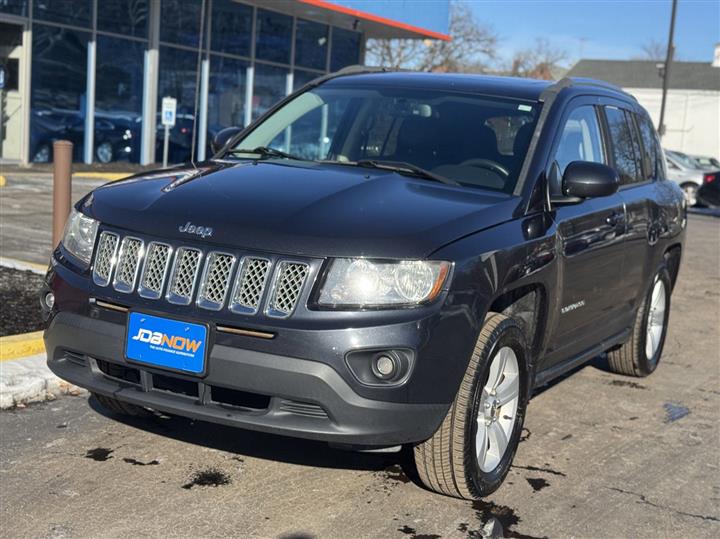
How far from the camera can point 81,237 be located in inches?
164

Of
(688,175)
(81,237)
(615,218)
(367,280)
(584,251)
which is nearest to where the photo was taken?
(367,280)

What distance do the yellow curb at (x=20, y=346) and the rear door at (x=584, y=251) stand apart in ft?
9.46

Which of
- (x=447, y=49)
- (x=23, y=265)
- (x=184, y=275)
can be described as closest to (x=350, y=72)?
(x=184, y=275)

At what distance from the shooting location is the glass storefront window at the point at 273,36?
79.7 feet

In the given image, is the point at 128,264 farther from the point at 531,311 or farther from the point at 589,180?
the point at 589,180

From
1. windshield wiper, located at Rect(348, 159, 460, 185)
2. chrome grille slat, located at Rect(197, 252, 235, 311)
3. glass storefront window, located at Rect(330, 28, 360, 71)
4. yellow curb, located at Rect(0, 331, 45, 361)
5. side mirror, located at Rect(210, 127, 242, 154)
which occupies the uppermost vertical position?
glass storefront window, located at Rect(330, 28, 360, 71)

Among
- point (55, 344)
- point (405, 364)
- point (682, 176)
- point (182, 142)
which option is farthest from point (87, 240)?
point (682, 176)

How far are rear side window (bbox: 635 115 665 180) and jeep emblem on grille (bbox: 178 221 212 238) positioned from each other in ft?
11.8

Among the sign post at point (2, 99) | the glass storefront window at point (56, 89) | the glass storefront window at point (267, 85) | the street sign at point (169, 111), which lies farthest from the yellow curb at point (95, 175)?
the glass storefront window at point (267, 85)

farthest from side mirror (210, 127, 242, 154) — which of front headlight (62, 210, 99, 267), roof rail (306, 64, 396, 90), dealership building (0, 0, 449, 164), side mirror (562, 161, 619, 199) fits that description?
dealership building (0, 0, 449, 164)

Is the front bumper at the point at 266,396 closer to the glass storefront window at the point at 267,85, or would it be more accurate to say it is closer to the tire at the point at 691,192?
the glass storefront window at the point at 267,85

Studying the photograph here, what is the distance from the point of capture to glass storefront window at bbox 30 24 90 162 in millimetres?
18656

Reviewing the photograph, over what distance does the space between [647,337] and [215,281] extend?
A: 3824 mm

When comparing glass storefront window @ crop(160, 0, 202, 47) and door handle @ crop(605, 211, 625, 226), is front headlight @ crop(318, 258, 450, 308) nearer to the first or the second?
door handle @ crop(605, 211, 625, 226)
